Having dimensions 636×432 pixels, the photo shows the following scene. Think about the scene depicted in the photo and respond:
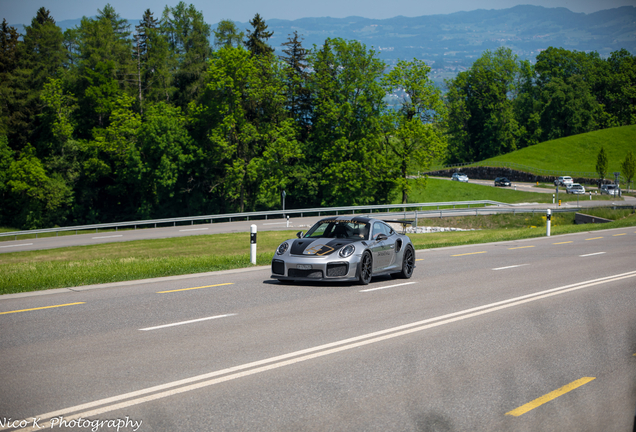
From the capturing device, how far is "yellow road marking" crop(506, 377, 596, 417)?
17.0 ft

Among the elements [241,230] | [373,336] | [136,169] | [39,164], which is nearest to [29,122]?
[39,164]

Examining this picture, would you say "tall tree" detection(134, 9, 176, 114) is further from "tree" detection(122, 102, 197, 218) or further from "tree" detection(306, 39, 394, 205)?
"tree" detection(306, 39, 394, 205)

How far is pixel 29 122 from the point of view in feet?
213

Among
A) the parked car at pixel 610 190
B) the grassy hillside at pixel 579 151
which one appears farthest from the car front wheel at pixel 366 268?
the grassy hillside at pixel 579 151

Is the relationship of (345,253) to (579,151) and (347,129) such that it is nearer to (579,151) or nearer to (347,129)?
(347,129)

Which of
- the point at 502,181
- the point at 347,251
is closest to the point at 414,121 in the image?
the point at 502,181

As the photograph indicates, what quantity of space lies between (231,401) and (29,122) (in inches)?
2682

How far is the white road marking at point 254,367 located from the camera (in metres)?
5.01

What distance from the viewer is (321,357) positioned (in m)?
6.86

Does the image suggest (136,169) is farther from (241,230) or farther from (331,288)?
(331,288)

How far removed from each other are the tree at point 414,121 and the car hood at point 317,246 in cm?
4772

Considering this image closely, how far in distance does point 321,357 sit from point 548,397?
8.11 ft

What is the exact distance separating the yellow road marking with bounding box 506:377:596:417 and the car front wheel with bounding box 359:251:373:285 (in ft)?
22.1

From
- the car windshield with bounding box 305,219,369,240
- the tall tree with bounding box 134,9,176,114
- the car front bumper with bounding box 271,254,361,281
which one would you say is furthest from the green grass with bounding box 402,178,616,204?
the car front bumper with bounding box 271,254,361,281
